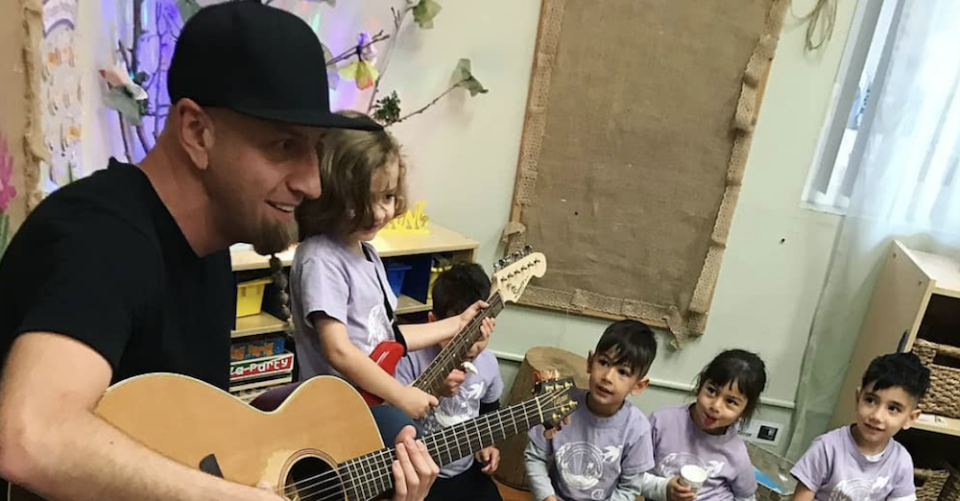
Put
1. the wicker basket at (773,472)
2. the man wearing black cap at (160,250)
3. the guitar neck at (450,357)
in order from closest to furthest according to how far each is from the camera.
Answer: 1. the man wearing black cap at (160,250)
2. the guitar neck at (450,357)
3. the wicker basket at (773,472)

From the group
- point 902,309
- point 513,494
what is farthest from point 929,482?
point 513,494

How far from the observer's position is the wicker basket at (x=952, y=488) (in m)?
2.35

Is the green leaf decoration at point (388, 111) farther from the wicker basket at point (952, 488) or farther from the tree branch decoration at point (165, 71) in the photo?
the wicker basket at point (952, 488)

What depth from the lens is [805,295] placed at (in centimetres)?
267

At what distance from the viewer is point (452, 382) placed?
1738 mm

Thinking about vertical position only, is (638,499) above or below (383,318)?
below

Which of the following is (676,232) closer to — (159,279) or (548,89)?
(548,89)

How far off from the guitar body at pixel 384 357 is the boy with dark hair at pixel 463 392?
22 centimetres

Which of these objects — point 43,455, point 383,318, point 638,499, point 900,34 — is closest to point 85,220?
point 43,455

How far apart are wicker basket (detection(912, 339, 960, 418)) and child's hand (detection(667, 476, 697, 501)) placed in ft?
3.13

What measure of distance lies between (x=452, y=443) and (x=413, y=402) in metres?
0.15

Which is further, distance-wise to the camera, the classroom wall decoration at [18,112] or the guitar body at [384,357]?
the guitar body at [384,357]

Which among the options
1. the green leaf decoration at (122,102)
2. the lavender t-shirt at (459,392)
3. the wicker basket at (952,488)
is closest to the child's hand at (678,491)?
the lavender t-shirt at (459,392)

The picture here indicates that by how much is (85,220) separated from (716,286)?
2294 millimetres
